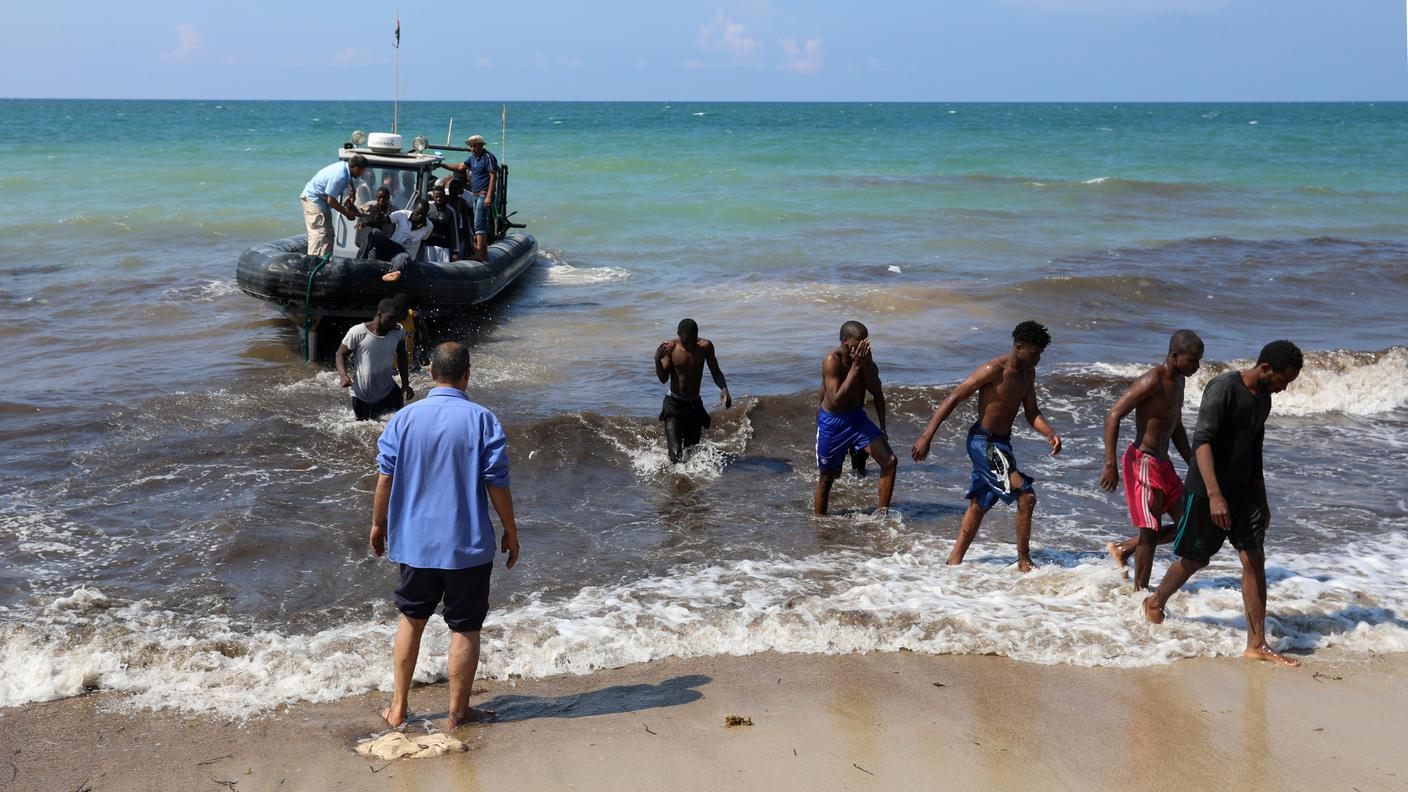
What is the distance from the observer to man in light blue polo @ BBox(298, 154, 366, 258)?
11883 mm

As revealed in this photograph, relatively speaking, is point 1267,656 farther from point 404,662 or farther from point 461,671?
point 404,662

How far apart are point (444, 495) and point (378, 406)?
408 cm

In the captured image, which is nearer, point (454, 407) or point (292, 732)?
point (454, 407)

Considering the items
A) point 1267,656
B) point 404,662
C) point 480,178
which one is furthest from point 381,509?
point 480,178

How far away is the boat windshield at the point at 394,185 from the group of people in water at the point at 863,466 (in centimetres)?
536

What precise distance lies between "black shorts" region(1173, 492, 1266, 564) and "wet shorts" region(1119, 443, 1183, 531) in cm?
50

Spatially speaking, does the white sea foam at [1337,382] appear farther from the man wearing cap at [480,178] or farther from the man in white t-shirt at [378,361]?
the man wearing cap at [480,178]

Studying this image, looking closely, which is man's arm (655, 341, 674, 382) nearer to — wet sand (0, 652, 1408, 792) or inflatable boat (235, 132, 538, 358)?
wet sand (0, 652, 1408, 792)

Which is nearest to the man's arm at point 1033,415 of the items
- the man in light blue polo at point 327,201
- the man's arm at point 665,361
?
the man's arm at point 665,361

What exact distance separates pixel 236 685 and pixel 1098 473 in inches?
239

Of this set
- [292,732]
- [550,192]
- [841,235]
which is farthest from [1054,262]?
[292,732]

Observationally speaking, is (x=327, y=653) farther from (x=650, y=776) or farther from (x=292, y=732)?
(x=650, y=776)

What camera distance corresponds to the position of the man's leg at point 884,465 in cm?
748

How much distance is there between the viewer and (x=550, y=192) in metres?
30.5
